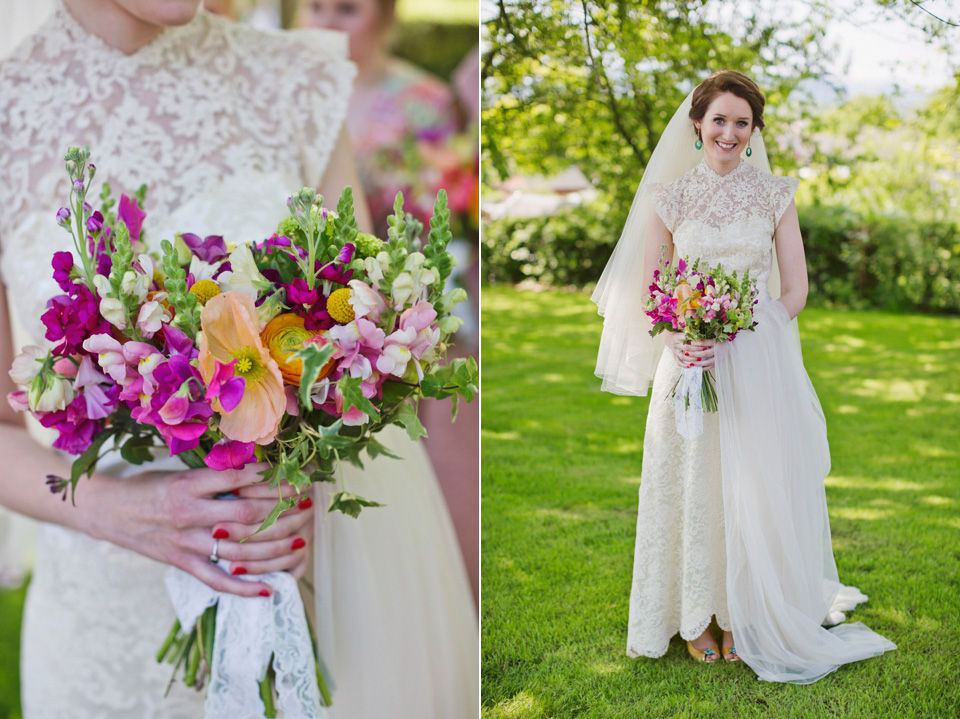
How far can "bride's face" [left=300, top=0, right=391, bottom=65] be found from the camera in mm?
4598

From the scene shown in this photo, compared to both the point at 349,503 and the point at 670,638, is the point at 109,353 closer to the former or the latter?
the point at 349,503

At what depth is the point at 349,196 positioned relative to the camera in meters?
1.38

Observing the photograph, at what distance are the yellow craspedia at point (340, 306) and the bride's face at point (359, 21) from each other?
3574 millimetres

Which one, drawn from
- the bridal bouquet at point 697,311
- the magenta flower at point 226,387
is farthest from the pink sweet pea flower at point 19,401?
the bridal bouquet at point 697,311

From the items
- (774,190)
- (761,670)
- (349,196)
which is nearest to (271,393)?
(349,196)

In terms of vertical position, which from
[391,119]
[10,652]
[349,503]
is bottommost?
[10,652]

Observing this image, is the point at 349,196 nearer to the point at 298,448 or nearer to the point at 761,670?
the point at 298,448

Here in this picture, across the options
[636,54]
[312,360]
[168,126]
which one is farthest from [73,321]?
[636,54]

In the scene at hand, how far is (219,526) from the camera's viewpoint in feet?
5.50

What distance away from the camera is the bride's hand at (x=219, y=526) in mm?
1664

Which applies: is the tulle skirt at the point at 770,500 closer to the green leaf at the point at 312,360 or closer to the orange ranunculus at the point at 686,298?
the orange ranunculus at the point at 686,298

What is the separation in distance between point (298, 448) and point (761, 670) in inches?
76.0

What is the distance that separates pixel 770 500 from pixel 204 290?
1884 millimetres

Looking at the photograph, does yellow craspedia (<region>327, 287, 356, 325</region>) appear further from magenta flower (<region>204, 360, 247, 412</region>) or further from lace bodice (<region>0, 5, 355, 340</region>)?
lace bodice (<region>0, 5, 355, 340</region>)
